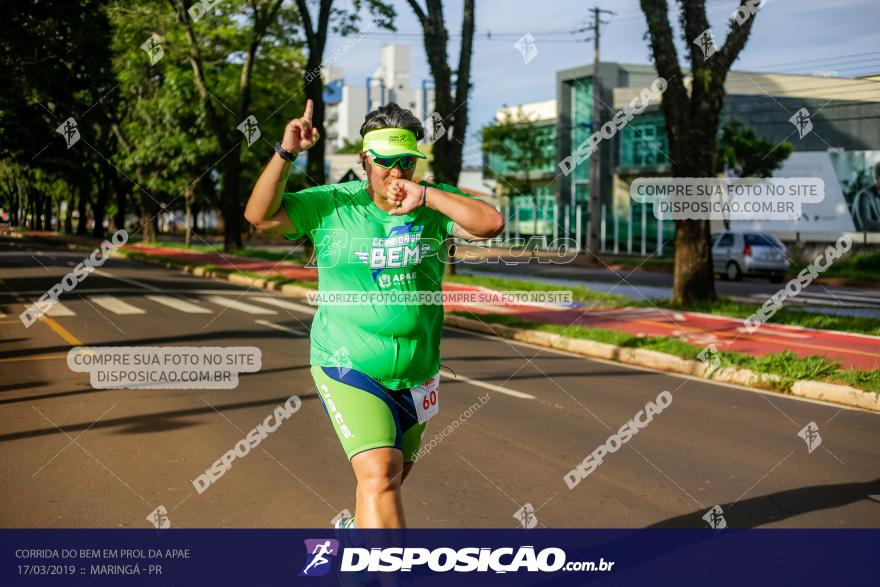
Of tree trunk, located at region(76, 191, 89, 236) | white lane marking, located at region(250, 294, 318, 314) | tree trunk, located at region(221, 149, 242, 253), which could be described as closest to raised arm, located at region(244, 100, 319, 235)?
white lane marking, located at region(250, 294, 318, 314)

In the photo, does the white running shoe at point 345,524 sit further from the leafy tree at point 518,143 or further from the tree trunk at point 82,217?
the tree trunk at point 82,217

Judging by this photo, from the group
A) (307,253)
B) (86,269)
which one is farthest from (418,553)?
(307,253)

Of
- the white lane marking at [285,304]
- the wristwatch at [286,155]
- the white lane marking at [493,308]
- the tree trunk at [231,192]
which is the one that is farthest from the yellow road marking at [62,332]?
the tree trunk at [231,192]

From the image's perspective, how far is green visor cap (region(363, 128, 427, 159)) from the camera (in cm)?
329

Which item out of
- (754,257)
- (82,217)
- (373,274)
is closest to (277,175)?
(373,274)

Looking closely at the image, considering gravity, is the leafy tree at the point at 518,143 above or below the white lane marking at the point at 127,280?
above

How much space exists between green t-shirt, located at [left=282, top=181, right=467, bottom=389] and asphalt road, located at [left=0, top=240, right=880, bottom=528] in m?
1.76

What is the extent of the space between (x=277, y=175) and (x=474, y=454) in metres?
3.80

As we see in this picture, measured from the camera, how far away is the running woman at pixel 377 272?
328cm

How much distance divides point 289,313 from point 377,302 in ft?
46.5

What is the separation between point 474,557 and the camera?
4.44 meters

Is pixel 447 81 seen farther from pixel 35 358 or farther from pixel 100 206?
pixel 100 206

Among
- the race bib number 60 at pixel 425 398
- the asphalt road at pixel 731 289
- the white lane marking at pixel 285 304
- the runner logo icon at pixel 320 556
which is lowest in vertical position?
the asphalt road at pixel 731 289

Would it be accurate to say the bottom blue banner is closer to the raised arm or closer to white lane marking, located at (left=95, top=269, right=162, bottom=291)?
the raised arm
